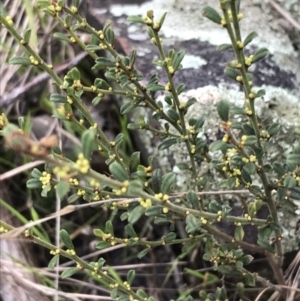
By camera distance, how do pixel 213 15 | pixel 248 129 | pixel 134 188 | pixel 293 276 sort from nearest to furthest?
pixel 134 188 < pixel 213 15 < pixel 248 129 < pixel 293 276

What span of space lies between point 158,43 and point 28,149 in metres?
0.38

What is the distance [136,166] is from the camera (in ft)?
2.80

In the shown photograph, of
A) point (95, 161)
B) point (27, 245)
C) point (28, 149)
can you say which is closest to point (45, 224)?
point (27, 245)

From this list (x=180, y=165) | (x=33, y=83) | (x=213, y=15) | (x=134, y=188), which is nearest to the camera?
(x=134, y=188)

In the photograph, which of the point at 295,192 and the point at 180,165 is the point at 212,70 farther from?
the point at 295,192

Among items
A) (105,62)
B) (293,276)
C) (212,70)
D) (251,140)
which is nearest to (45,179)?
(105,62)

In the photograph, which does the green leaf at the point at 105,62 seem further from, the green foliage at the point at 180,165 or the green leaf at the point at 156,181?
the green leaf at the point at 156,181

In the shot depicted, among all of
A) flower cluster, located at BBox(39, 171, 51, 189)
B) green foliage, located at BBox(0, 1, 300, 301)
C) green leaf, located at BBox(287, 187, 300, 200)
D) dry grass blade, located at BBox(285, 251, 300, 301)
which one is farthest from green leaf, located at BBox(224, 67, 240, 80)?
dry grass blade, located at BBox(285, 251, 300, 301)

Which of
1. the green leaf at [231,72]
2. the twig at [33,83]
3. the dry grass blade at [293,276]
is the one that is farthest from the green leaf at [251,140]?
the twig at [33,83]

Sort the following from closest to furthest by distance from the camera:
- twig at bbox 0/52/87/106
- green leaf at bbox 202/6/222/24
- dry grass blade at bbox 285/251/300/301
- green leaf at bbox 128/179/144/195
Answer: green leaf at bbox 128/179/144/195 < green leaf at bbox 202/6/222/24 < dry grass blade at bbox 285/251/300/301 < twig at bbox 0/52/87/106

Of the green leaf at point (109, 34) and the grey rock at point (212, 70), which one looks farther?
the grey rock at point (212, 70)

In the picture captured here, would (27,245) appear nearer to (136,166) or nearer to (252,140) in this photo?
(136,166)

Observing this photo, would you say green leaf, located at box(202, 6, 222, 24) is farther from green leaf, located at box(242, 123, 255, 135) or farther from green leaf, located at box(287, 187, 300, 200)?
green leaf, located at box(287, 187, 300, 200)

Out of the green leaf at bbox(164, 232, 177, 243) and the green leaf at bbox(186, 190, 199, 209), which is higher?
the green leaf at bbox(186, 190, 199, 209)
